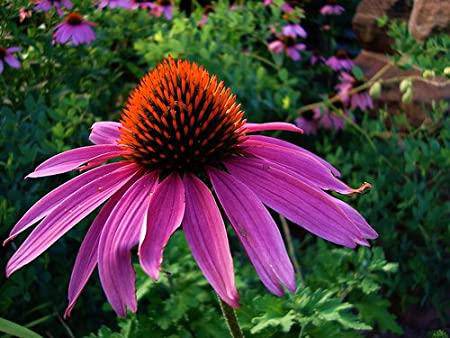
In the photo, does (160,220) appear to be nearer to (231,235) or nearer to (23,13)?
(231,235)

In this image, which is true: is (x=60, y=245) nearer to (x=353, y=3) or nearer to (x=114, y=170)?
(x=114, y=170)

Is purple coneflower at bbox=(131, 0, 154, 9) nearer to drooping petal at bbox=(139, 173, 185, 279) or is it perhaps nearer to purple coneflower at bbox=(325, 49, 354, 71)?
purple coneflower at bbox=(325, 49, 354, 71)

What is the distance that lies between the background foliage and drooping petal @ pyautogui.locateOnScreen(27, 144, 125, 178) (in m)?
0.36

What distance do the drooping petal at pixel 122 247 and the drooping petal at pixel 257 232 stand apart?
4.4 inches

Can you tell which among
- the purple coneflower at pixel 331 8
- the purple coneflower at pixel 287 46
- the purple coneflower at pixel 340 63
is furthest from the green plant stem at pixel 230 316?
the purple coneflower at pixel 331 8

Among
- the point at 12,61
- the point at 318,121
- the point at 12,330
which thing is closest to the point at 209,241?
the point at 12,330

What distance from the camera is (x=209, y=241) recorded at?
904 millimetres

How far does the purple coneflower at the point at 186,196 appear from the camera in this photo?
34.9 inches

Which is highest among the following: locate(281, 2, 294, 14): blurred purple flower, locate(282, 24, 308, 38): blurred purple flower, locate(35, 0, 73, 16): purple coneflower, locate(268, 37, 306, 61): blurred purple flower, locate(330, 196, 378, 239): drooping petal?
locate(35, 0, 73, 16): purple coneflower

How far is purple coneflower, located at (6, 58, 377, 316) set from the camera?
0.89 meters

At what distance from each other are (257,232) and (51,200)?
0.34 meters

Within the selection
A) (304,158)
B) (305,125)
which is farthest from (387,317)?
(305,125)

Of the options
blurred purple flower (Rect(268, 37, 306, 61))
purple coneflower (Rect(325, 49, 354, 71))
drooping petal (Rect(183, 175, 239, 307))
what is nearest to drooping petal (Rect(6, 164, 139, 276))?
drooping petal (Rect(183, 175, 239, 307))

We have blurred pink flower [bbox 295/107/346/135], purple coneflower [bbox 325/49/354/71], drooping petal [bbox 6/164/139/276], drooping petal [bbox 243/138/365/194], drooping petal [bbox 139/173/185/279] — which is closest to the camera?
drooping petal [bbox 139/173/185/279]
